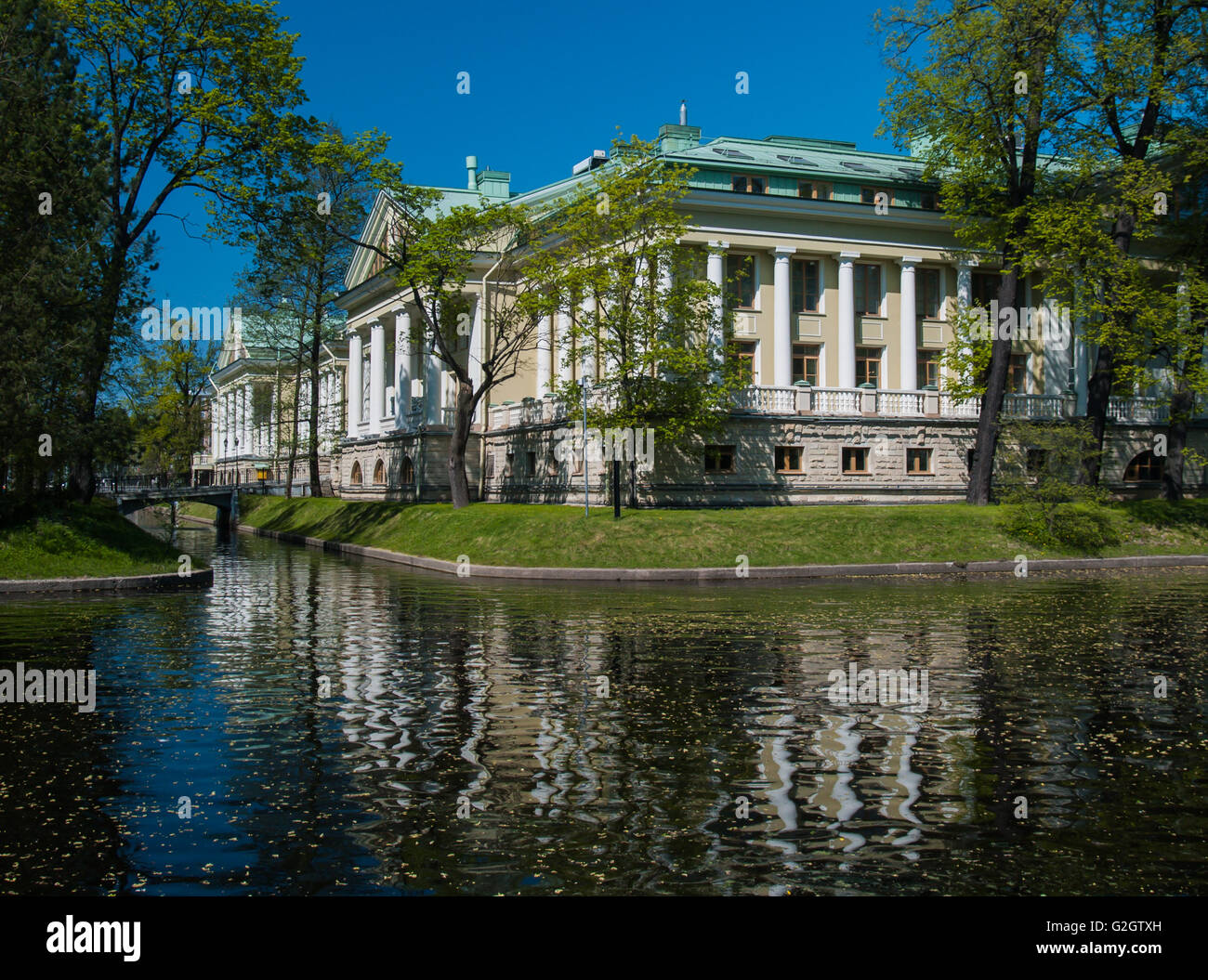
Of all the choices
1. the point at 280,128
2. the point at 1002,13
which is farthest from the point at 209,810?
the point at 1002,13

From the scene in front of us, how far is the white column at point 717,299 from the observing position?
37906 mm

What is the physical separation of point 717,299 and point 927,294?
11619 millimetres

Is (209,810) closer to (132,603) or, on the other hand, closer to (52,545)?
(132,603)

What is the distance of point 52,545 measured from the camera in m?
24.5

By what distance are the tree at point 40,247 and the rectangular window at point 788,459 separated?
2495 centimetres

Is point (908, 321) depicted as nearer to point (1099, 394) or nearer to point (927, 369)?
point (927, 369)

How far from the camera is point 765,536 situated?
30688 mm

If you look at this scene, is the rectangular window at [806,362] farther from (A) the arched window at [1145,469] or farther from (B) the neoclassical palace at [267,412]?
(B) the neoclassical palace at [267,412]

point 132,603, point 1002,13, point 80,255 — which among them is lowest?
point 132,603

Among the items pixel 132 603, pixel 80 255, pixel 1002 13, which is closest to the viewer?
pixel 132 603

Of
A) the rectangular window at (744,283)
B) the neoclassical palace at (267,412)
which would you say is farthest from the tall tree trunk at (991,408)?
the neoclassical palace at (267,412)

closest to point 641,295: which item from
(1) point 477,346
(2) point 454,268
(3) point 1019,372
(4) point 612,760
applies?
(2) point 454,268
